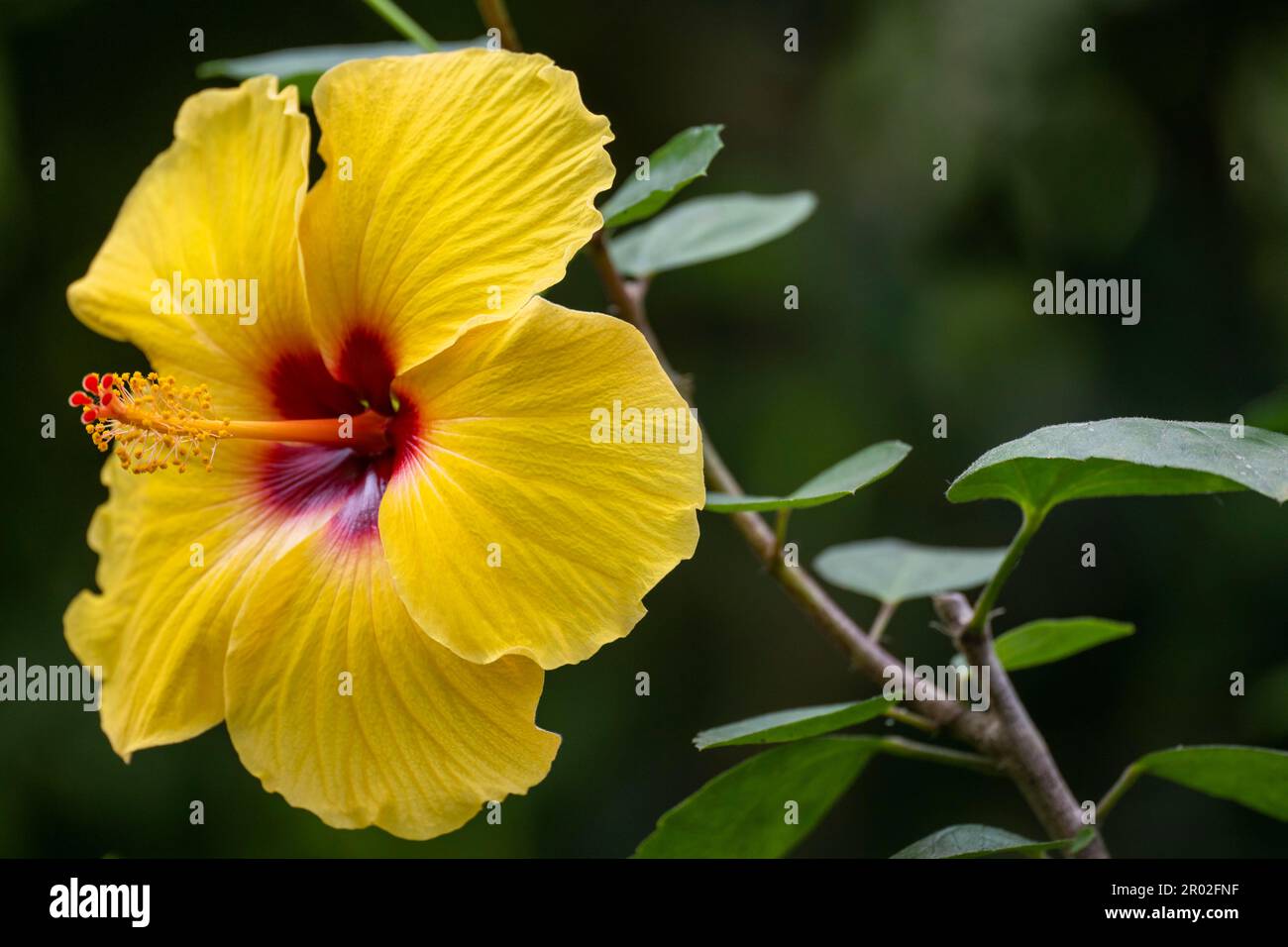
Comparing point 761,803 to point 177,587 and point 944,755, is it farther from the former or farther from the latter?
point 177,587

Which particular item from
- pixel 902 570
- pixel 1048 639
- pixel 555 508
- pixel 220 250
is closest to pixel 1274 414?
pixel 1048 639

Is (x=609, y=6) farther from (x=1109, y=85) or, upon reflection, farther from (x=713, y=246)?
(x=713, y=246)

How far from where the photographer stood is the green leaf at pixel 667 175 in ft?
3.73

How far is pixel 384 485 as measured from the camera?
119 cm

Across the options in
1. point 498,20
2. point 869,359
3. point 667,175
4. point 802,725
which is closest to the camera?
point 802,725

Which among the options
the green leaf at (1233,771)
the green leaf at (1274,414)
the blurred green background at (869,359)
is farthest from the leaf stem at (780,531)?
the blurred green background at (869,359)

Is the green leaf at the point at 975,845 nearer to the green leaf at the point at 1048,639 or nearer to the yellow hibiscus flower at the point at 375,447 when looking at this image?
the green leaf at the point at 1048,639

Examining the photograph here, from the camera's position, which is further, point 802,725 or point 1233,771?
point 1233,771

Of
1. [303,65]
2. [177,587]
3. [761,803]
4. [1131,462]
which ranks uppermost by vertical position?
[303,65]

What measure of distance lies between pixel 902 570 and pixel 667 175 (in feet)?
2.17

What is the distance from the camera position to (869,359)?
115 inches

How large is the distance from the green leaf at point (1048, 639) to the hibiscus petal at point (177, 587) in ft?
2.30

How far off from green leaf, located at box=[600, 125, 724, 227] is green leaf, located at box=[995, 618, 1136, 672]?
0.57m

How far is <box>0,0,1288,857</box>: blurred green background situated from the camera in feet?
8.71
